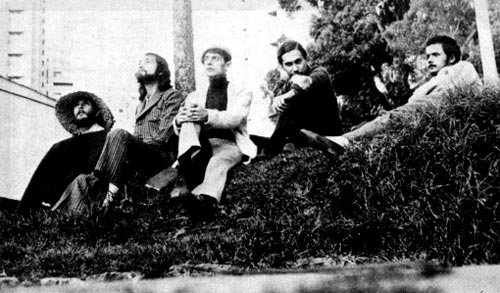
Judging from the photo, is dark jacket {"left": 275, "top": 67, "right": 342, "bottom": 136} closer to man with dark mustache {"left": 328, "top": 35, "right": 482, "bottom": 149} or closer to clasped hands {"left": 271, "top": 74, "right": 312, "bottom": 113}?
clasped hands {"left": 271, "top": 74, "right": 312, "bottom": 113}

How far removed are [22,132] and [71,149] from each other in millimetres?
425

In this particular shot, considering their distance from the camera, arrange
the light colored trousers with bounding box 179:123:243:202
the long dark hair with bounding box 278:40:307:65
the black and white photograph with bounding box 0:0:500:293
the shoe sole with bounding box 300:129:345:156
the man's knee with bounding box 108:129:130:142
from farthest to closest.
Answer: the long dark hair with bounding box 278:40:307:65 → the man's knee with bounding box 108:129:130:142 → the light colored trousers with bounding box 179:123:243:202 → the shoe sole with bounding box 300:129:345:156 → the black and white photograph with bounding box 0:0:500:293

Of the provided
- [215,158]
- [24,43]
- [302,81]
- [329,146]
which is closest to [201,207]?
[215,158]

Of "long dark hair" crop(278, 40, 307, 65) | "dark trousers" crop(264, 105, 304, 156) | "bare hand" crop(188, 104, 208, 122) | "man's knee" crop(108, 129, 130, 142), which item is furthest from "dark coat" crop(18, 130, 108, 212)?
"long dark hair" crop(278, 40, 307, 65)

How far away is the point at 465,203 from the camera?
4332 millimetres

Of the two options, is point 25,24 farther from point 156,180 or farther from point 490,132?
point 490,132

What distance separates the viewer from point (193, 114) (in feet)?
17.4

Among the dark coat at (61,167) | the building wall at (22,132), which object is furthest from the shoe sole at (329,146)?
the building wall at (22,132)

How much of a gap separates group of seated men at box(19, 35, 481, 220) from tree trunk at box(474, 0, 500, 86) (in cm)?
24

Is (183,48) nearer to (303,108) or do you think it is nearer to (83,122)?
(83,122)

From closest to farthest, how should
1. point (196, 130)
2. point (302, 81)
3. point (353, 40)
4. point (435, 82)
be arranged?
point (435, 82), point (196, 130), point (302, 81), point (353, 40)

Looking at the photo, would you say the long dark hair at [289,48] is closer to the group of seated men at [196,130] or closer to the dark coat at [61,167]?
the group of seated men at [196,130]

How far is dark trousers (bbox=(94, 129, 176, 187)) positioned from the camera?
518cm

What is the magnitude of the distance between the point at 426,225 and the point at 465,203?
11.7 inches
